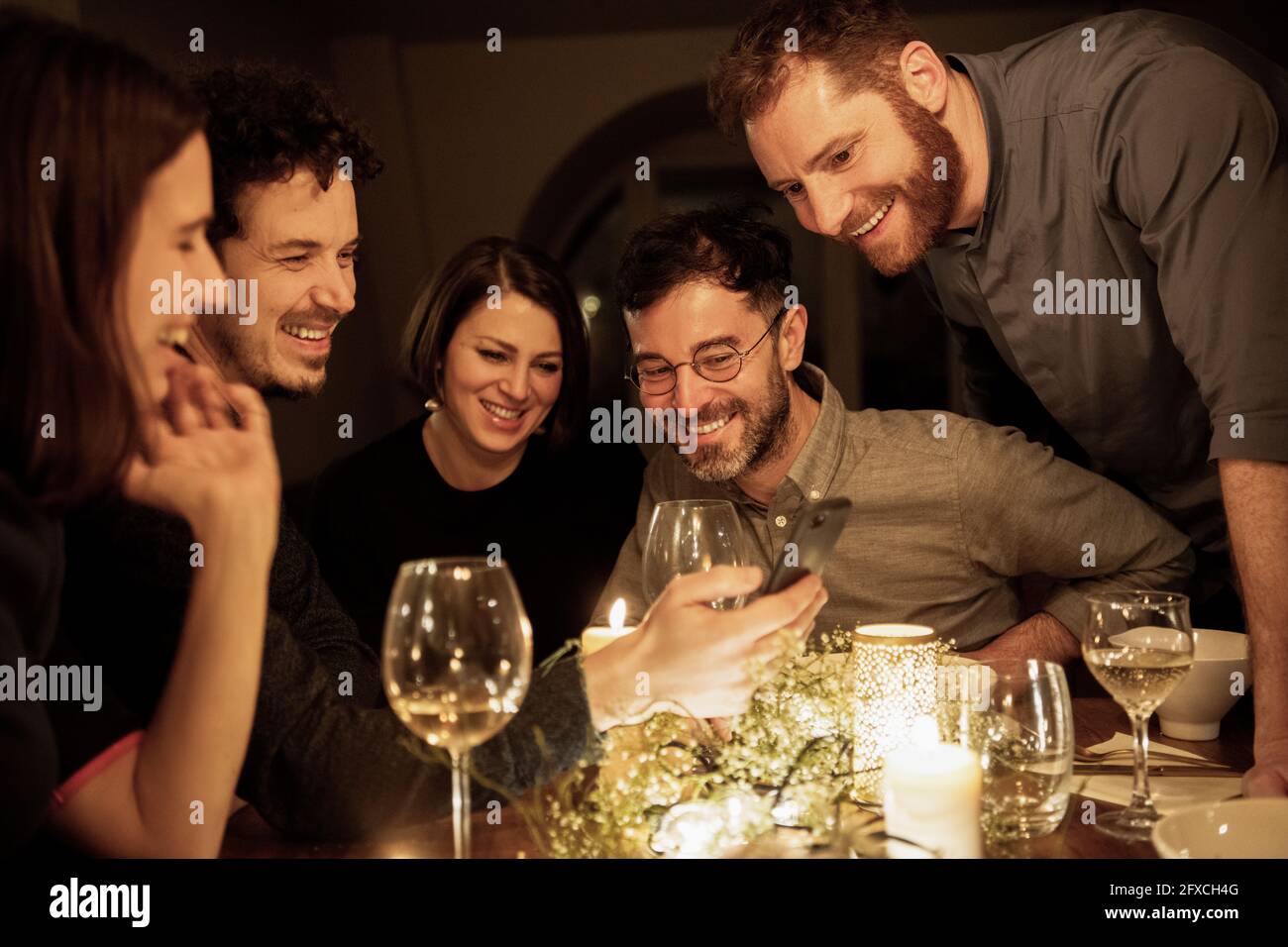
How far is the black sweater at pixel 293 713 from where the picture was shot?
1104 mm

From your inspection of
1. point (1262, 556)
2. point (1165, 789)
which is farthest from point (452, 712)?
point (1262, 556)

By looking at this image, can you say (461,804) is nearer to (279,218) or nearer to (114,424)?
(114,424)

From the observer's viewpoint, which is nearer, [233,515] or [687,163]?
[233,515]

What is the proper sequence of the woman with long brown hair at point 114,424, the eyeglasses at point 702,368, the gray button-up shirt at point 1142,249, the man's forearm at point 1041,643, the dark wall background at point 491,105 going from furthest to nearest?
the dark wall background at point 491,105 < the eyeglasses at point 702,368 < the man's forearm at point 1041,643 < the gray button-up shirt at point 1142,249 < the woman with long brown hair at point 114,424

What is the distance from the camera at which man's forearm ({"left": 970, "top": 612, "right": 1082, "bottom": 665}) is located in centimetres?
184

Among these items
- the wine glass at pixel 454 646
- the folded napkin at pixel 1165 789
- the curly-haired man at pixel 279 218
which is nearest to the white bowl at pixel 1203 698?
the folded napkin at pixel 1165 789

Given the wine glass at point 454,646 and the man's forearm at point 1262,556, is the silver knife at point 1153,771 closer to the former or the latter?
the man's forearm at point 1262,556

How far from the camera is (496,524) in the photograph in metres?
2.31

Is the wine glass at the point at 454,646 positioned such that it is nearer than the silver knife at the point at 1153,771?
Yes

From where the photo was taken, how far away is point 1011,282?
1986 mm

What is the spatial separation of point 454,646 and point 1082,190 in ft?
4.57

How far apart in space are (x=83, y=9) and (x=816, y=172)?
1.51 m

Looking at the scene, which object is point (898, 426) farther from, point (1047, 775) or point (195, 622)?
point (195, 622)

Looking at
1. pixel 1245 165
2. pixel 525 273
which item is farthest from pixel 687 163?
pixel 1245 165
